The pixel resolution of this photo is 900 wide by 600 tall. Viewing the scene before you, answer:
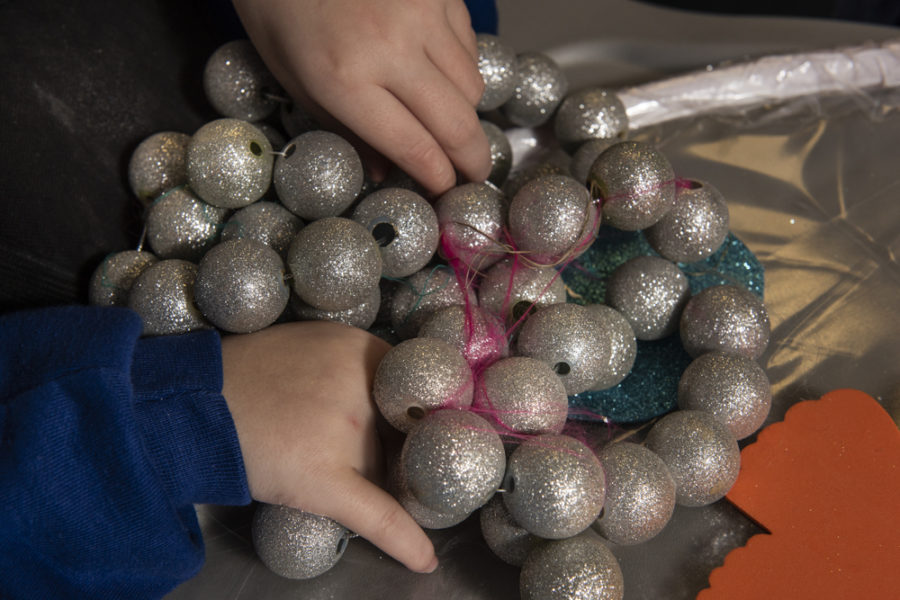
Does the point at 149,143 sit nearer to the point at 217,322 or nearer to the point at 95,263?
the point at 95,263

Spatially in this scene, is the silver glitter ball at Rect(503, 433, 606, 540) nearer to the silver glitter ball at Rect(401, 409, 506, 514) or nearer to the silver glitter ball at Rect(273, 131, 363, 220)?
the silver glitter ball at Rect(401, 409, 506, 514)

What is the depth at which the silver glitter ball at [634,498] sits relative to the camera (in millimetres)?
518

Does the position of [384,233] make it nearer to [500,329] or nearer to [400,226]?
[400,226]

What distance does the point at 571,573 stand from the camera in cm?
49

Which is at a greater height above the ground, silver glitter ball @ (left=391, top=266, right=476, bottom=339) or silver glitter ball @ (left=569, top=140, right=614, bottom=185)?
silver glitter ball @ (left=569, top=140, right=614, bottom=185)

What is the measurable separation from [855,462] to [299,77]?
0.59 metres

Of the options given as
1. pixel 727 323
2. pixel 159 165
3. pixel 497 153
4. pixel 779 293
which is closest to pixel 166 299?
pixel 159 165

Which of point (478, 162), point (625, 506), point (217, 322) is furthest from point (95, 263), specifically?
point (625, 506)

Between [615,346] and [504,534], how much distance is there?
0.19 metres

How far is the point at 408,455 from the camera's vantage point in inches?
19.8

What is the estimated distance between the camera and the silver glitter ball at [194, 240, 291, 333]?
21.9 inches

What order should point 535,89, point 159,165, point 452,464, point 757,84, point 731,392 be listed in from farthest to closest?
point 757,84 → point 535,89 → point 159,165 → point 731,392 → point 452,464

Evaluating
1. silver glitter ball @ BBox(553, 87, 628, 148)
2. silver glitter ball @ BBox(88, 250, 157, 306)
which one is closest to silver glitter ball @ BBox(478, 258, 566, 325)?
silver glitter ball @ BBox(553, 87, 628, 148)

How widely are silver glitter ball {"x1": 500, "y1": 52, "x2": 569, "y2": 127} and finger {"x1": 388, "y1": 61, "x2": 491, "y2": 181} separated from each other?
15 cm
